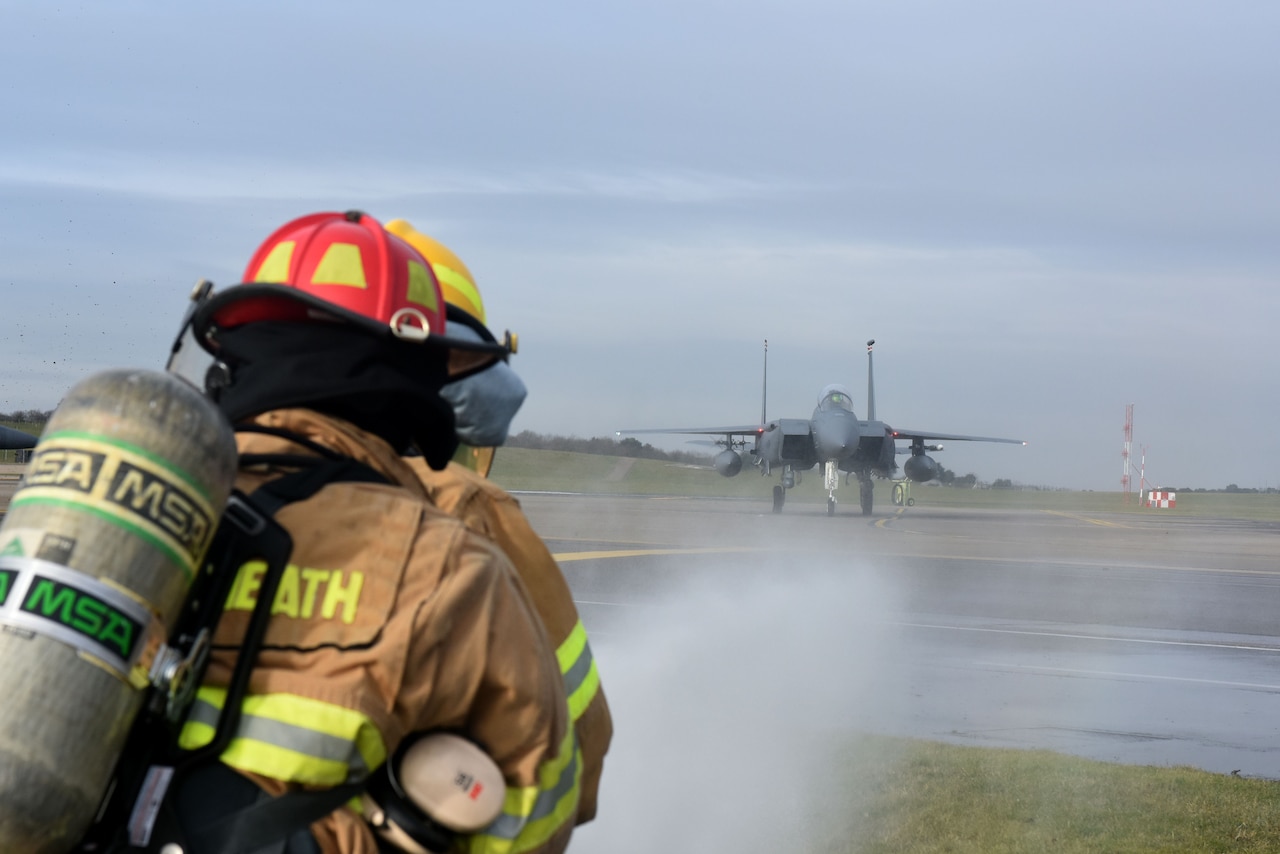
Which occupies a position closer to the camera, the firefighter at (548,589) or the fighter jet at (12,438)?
the firefighter at (548,589)

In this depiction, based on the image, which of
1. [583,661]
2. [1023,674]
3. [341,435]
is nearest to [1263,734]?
[1023,674]

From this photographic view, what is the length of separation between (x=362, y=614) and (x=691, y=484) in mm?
67105

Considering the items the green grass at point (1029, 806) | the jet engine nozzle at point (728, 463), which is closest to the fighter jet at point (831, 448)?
the jet engine nozzle at point (728, 463)

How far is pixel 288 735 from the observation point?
132 cm

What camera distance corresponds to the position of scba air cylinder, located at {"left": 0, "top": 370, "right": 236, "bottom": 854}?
3.89 ft

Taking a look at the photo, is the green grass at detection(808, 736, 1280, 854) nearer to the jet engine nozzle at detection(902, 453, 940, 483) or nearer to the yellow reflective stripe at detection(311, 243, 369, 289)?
the yellow reflective stripe at detection(311, 243, 369, 289)

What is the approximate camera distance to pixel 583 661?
1.91 m

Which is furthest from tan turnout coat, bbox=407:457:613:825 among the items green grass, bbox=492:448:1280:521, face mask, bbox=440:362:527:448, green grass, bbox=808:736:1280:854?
green grass, bbox=492:448:1280:521

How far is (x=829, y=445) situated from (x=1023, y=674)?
24283mm

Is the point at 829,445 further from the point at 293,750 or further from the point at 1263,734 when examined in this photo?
the point at 293,750

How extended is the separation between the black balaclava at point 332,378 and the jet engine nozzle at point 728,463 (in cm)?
3877

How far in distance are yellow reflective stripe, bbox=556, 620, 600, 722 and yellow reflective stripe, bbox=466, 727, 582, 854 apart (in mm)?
279

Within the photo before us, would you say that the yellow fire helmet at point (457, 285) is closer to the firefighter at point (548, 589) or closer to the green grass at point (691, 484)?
the firefighter at point (548, 589)

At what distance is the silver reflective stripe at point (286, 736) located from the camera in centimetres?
132
